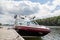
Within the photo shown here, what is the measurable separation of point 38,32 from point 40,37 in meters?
1.76

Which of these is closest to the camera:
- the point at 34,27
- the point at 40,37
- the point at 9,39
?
the point at 9,39

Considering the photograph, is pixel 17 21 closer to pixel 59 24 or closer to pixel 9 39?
pixel 9 39

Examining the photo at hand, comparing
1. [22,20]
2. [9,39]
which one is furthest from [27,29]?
[9,39]

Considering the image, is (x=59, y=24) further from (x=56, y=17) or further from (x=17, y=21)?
(x=17, y=21)

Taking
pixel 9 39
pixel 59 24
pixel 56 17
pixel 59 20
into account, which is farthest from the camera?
pixel 56 17

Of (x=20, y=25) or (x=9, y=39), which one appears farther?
(x=20, y=25)

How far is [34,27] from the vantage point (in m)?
24.7

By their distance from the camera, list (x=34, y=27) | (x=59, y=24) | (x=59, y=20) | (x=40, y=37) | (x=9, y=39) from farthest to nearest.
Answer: (x=59, y=20) → (x=59, y=24) → (x=40, y=37) → (x=34, y=27) → (x=9, y=39)

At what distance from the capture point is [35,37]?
25.8 meters

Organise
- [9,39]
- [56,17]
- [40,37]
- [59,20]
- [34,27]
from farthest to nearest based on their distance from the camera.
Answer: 1. [56,17]
2. [59,20]
3. [40,37]
4. [34,27]
5. [9,39]

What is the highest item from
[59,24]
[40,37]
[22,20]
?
[22,20]

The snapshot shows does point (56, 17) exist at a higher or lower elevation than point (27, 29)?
lower

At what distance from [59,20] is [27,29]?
264 feet

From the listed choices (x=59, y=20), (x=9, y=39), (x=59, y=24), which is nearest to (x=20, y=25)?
(x=9, y=39)
